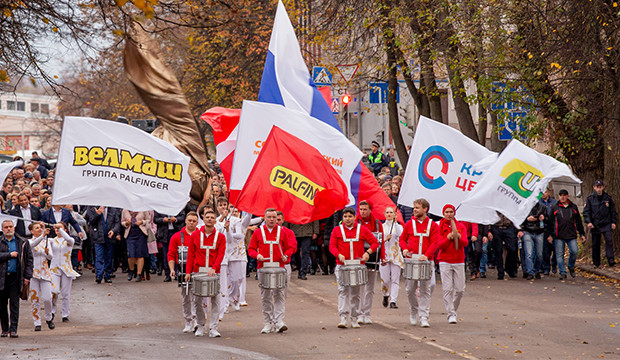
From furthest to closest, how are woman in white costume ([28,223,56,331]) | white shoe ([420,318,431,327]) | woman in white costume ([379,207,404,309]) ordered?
woman in white costume ([379,207,404,309])
woman in white costume ([28,223,56,331])
white shoe ([420,318,431,327])

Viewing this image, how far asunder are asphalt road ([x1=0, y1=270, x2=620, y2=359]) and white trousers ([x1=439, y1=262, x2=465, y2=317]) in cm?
28

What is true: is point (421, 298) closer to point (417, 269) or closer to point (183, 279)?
point (417, 269)

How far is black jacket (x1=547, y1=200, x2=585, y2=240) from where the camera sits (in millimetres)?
20156

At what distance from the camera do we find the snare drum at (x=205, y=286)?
1308cm

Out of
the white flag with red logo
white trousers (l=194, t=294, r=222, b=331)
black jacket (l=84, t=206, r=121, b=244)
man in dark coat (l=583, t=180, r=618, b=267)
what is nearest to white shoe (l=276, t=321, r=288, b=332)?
white trousers (l=194, t=294, r=222, b=331)

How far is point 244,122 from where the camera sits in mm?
14406

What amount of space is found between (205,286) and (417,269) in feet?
9.90

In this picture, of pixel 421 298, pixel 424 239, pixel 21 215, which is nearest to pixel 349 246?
pixel 424 239

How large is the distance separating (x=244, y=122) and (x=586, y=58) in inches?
302

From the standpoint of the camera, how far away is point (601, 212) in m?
20.5

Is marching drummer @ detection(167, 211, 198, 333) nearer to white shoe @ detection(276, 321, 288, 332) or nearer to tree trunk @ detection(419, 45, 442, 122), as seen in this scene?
white shoe @ detection(276, 321, 288, 332)

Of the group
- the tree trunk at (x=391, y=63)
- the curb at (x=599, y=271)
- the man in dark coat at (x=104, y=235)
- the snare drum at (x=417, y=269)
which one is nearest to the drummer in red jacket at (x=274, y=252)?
the snare drum at (x=417, y=269)

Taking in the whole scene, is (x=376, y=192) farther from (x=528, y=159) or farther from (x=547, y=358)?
(x=547, y=358)

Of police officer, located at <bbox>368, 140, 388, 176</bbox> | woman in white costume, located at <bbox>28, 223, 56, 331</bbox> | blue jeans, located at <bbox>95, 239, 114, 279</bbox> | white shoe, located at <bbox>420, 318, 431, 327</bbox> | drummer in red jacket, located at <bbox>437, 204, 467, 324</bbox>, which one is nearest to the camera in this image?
white shoe, located at <bbox>420, 318, 431, 327</bbox>
